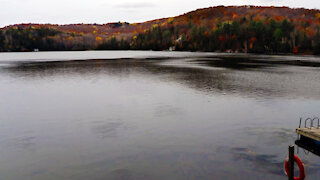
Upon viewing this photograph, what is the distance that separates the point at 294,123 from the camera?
32.5 metres

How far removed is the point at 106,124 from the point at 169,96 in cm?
1980

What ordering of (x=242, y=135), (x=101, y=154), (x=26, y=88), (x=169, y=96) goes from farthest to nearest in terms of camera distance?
(x=26, y=88), (x=169, y=96), (x=242, y=135), (x=101, y=154)

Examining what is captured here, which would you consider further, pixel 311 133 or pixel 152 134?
pixel 152 134

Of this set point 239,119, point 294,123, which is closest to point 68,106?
point 239,119

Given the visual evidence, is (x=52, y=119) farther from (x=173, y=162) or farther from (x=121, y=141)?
(x=173, y=162)

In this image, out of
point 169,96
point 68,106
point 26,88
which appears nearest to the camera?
point 68,106

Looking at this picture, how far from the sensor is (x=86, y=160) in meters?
22.2

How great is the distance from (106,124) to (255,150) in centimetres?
1626

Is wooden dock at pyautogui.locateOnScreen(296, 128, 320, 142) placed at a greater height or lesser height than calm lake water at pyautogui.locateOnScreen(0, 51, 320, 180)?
greater

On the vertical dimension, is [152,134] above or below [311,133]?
below

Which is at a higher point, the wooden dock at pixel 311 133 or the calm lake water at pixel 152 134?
the wooden dock at pixel 311 133

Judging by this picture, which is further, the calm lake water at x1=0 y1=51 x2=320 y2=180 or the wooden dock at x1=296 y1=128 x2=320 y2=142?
the wooden dock at x1=296 y1=128 x2=320 y2=142

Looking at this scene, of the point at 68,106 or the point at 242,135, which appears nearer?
the point at 242,135

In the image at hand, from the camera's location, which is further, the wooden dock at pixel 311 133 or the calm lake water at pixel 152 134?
the wooden dock at pixel 311 133
